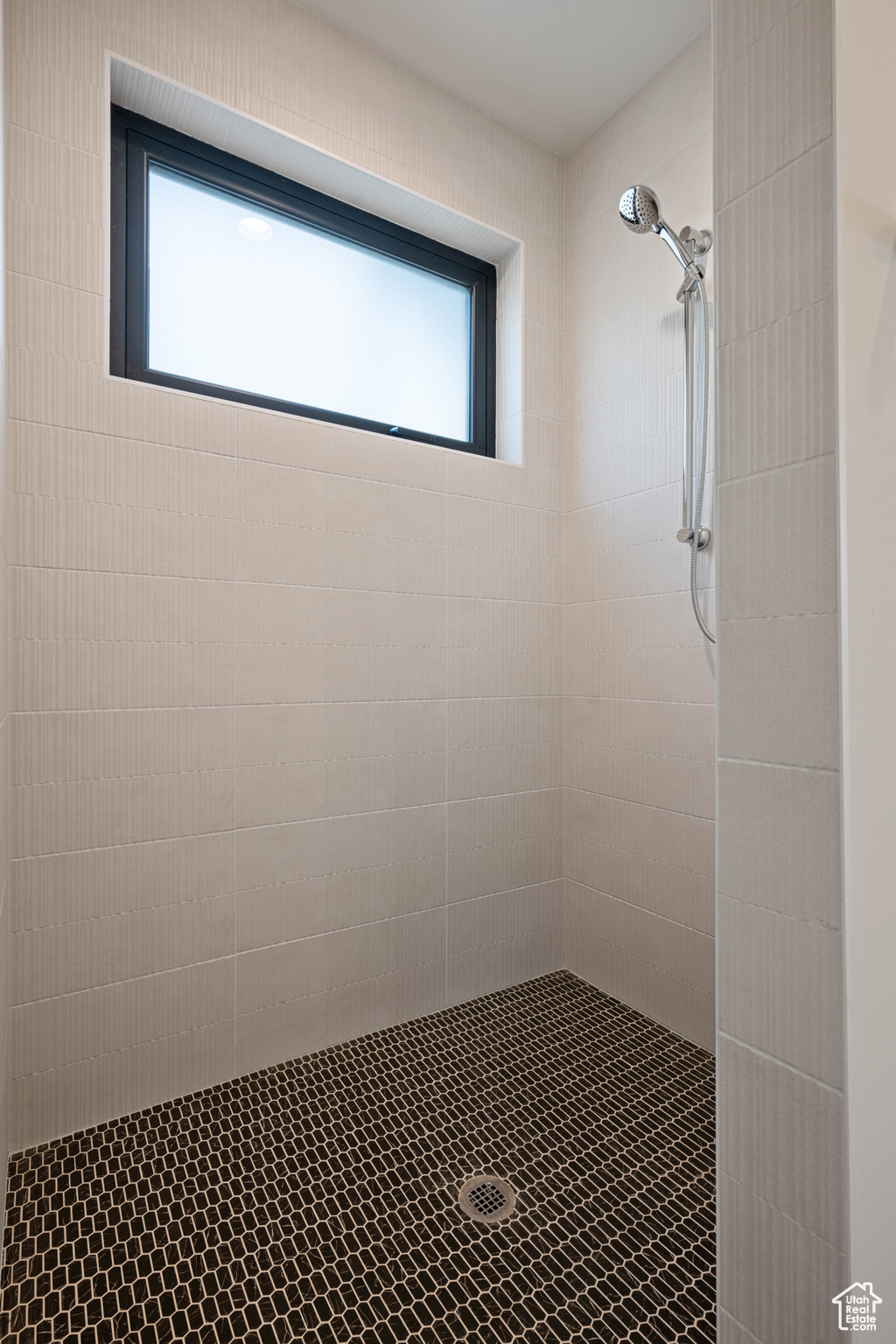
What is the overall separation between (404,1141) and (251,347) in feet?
6.21

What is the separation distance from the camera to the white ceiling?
5.79 feet

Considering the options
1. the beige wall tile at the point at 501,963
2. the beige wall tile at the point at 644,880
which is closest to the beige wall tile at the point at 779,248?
the beige wall tile at the point at 644,880

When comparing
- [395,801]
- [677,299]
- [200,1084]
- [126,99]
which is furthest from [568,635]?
[126,99]

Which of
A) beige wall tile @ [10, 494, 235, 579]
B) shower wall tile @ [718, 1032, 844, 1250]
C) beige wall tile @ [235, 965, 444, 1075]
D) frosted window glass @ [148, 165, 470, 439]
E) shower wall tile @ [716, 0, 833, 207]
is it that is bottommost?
beige wall tile @ [235, 965, 444, 1075]

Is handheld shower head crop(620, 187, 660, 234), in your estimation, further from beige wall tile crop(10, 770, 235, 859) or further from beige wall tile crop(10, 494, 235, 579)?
beige wall tile crop(10, 770, 235, 859)

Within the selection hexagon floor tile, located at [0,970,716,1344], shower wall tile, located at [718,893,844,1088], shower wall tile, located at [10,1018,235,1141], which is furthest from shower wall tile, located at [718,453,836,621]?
shower wall tile, located at [10,1018,235,1141]

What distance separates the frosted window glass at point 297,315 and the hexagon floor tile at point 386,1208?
68.0 inches

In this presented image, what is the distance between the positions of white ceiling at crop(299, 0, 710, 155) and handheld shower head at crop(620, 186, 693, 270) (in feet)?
1.69

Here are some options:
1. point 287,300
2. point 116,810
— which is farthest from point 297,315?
point 116,810

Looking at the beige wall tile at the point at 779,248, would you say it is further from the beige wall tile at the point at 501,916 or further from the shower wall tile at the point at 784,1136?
the beige wall tile at the point at 501,916

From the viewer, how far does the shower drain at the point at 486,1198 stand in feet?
4.12

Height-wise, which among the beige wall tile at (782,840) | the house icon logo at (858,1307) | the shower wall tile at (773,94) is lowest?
the house icon logo at (858,1307)

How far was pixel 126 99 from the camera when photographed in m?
1.63

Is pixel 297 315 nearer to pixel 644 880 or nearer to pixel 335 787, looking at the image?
pixel 335 787
